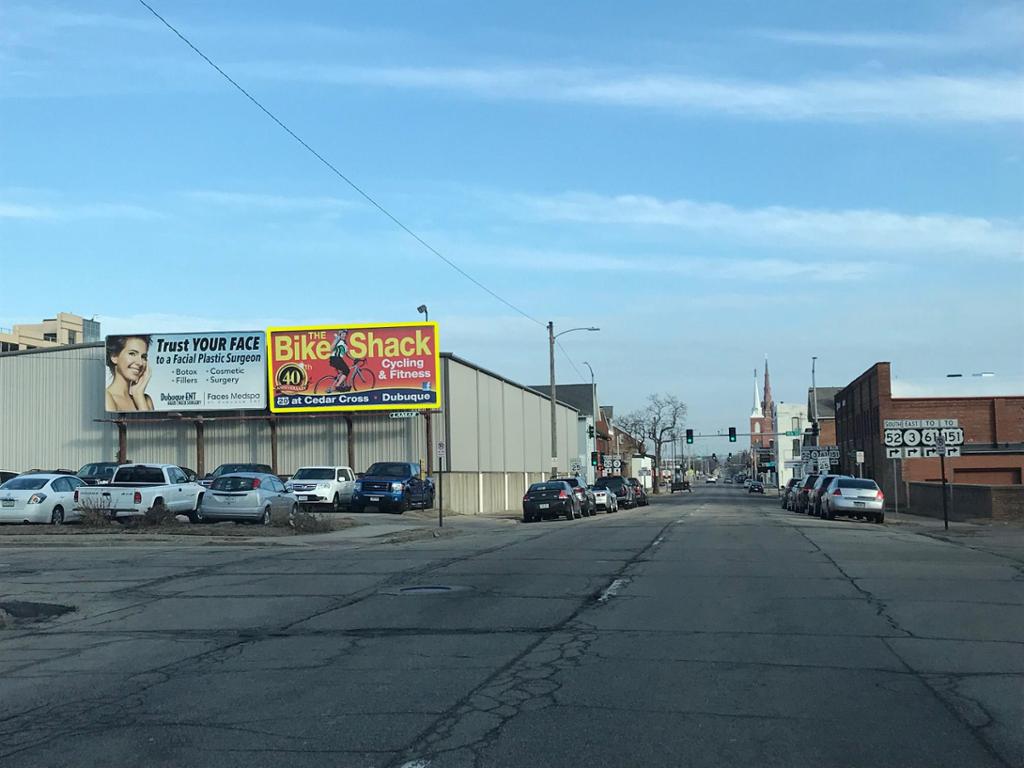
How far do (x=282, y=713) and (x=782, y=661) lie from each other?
4538 mm

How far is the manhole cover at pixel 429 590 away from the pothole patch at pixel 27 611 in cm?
428

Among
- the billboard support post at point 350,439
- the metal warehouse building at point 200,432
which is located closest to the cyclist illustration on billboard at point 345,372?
the billboard support post at point 350,439

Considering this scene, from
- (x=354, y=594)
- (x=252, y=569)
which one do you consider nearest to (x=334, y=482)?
(x=252, y=569)

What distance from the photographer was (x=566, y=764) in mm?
6418

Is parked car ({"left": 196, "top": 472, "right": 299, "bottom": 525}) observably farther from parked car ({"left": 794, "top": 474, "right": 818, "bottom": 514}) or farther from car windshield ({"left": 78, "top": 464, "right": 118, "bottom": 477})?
parked car ({"left": 794, "top": 474, "right": 818, "bottom": 514})

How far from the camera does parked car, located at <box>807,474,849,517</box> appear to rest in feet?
133

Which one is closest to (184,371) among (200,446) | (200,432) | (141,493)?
(200,432)

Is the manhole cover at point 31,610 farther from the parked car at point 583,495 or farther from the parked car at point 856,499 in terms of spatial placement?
the parked car at point 583,495

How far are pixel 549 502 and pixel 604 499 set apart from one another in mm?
12153

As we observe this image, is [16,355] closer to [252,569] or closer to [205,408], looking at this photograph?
[205,408]

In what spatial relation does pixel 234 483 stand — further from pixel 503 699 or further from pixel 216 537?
pixel 503 699

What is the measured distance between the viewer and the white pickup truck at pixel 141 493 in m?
26.4

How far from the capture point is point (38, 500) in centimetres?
2683

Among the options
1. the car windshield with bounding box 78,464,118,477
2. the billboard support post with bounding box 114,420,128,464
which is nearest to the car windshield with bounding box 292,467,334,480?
the car windshield with bounding box 78,464,118,477
